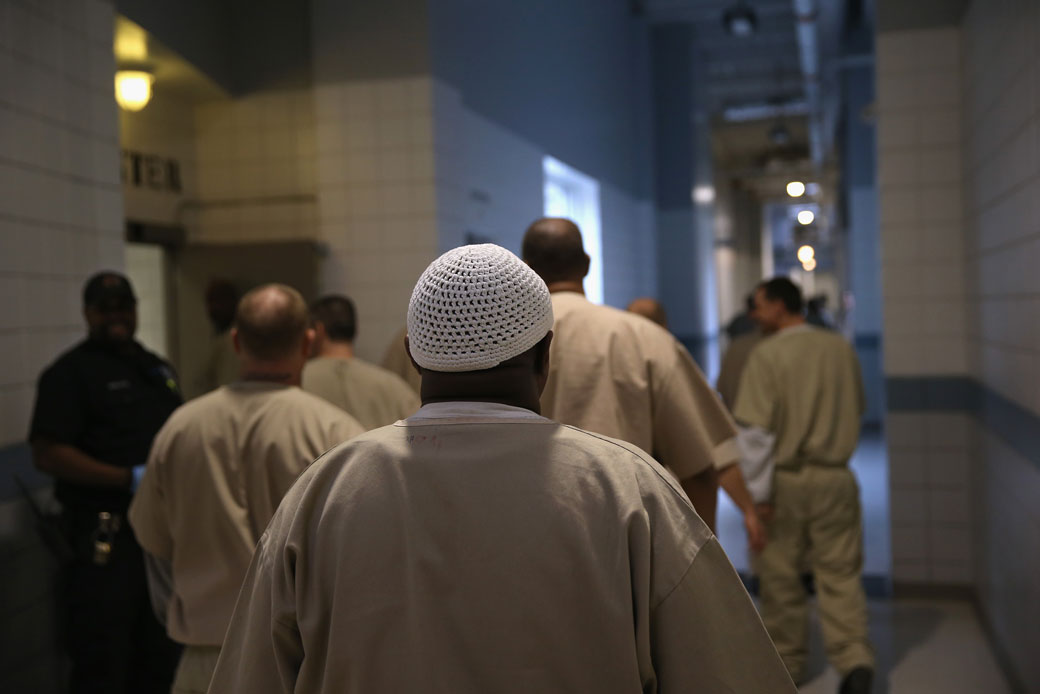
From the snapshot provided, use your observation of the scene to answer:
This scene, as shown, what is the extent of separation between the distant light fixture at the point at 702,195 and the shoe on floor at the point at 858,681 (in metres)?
9.73

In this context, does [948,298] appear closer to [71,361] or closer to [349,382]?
[349,382]

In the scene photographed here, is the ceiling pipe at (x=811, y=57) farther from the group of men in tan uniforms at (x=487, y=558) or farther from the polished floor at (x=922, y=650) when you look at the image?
the group of men in tan uniforms at (x=487, y=558)

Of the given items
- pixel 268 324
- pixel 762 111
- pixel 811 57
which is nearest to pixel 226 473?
pixel 268 324

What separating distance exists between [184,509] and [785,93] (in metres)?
17.1

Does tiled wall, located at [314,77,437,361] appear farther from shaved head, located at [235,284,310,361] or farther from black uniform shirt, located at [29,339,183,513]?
shaved head, located at [235,284,310,361]

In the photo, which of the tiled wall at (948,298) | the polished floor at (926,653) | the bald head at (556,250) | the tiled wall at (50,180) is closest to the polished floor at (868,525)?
the polished floor at (926,653)

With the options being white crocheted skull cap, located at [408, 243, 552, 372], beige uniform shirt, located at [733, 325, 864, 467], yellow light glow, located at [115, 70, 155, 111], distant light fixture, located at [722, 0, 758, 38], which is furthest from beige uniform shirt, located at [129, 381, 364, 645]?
distant light fixture, located at [722, 0, 758, 38]

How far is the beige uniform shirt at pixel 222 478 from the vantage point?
2.24 meters

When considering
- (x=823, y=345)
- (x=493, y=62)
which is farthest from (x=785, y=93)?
(x=823, y=345)

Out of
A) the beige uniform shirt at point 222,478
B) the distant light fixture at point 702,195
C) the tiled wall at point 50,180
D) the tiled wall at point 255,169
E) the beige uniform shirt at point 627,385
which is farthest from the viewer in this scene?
the distant light fixture at point 702,195

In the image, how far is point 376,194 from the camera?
5.79 metres

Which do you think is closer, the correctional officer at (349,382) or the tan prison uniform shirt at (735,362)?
the correctional officer at (349,382)

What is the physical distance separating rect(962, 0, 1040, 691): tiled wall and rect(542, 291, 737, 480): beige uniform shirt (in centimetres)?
150

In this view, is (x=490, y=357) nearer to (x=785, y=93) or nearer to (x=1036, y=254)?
(x=1036, y=254)
